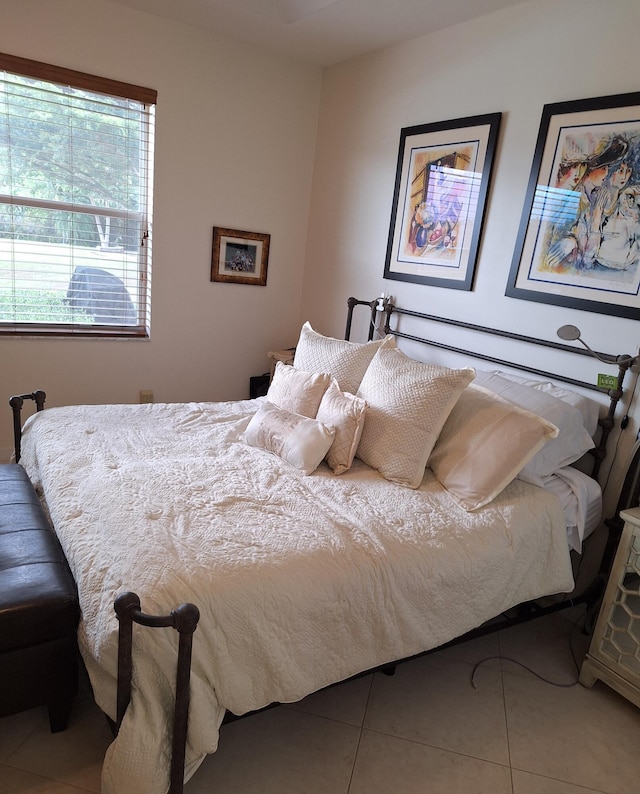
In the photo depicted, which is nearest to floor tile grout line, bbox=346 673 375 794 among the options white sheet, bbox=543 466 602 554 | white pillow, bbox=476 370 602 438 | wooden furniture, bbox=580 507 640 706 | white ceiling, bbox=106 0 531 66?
wooden furniture, bbox=580 507 640 706

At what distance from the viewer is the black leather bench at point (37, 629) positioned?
4.44 ft

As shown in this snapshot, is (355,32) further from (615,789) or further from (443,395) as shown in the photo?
(615,789)

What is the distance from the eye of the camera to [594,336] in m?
2.20

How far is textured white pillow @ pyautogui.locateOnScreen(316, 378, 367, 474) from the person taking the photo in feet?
6.95

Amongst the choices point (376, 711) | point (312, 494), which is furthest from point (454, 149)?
point (376, 711)

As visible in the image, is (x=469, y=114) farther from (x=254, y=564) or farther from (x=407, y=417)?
(x=254, y=564)

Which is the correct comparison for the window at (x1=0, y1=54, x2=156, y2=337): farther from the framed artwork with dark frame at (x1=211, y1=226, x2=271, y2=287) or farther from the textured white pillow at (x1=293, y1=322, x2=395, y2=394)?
the textured white pillow at (x1=293, y1=322, x2=395, y2=394)

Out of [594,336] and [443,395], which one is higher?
[594,336]

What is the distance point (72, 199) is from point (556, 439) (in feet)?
9.32

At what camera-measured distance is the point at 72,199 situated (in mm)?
3035

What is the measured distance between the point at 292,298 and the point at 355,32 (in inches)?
65.3

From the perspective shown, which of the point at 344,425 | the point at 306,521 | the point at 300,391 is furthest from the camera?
the point at 300,391

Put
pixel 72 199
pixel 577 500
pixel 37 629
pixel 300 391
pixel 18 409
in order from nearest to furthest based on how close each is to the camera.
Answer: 1. pixel 37 629
2. pixel 577 500
3. pixel 18 409
4. pixel 300 391
5. pixel 72 199

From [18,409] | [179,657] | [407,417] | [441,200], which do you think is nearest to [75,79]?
[18,409]
